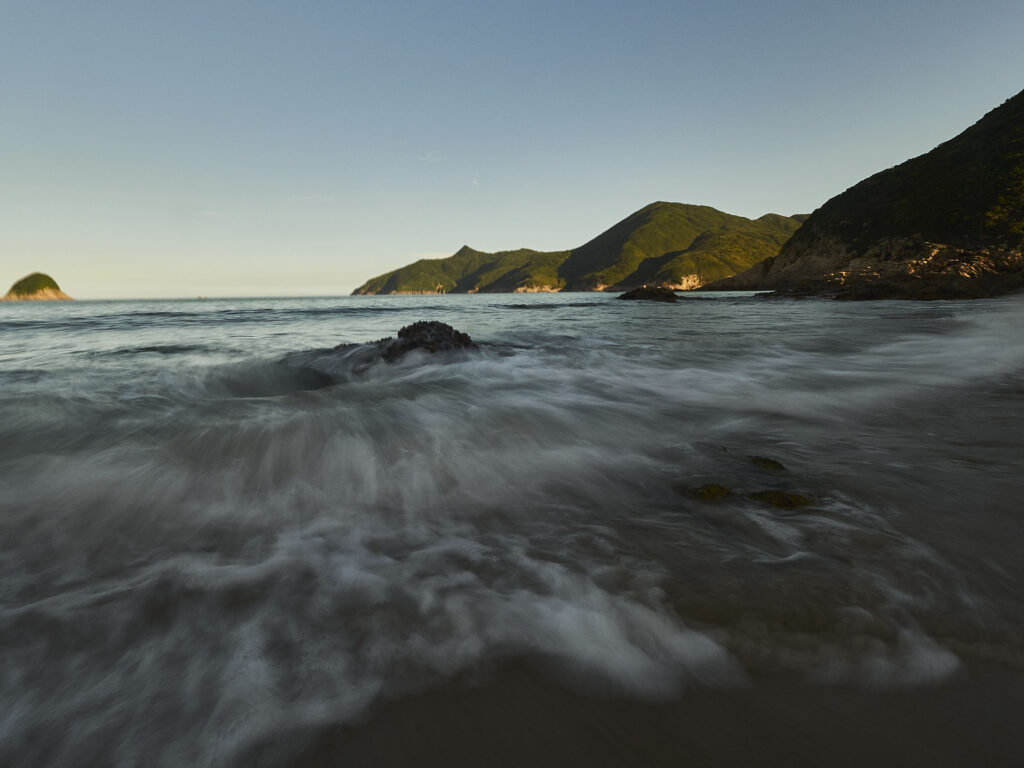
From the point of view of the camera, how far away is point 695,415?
4566mm

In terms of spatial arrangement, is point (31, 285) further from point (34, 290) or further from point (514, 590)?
point (514, 590)

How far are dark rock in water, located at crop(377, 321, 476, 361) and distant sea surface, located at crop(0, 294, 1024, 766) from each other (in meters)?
3.42

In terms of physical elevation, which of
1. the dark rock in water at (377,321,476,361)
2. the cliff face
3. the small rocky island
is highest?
the small rocky island

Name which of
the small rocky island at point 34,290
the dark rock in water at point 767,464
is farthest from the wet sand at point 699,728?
the small rocky island at point 34,290

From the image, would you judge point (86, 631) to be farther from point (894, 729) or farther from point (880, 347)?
point (880, 347)

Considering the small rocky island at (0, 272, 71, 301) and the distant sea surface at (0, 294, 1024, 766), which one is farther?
the small rocky island at (0, 272, 71, 301)

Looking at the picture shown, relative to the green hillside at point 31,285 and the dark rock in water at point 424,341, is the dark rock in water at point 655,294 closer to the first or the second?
the dark rock in water at point 424,341

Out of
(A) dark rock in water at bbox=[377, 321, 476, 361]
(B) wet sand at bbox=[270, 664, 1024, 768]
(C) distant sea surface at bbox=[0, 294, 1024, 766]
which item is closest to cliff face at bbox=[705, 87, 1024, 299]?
(A) dark rock in water at bbox=[377, 321, 476, 361]

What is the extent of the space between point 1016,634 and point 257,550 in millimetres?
3100

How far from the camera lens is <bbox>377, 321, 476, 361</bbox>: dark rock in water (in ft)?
25.3

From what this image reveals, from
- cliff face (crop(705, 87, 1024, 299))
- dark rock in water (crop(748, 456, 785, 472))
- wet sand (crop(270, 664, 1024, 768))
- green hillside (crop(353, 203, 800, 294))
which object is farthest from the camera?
green hillside (crop(353, 203, 800, 294))

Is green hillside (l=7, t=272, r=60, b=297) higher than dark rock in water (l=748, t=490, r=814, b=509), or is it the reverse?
green hillside (l=7, t=272, r=60, b=297)

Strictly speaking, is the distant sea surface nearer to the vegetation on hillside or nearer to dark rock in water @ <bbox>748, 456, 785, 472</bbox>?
dark rock in water @ <bbox>748, 456, 785, 472</bbox>


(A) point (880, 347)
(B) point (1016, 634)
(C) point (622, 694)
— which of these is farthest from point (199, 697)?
(A) point (880, 347)
